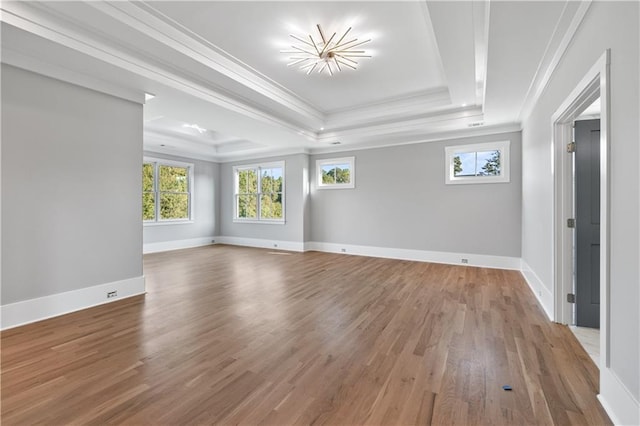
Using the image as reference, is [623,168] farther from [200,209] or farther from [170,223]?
[200,209]

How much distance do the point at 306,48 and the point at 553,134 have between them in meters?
2.82

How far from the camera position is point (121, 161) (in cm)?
361

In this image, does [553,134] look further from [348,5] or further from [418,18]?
[348,5]

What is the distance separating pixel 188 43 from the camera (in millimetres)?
2973

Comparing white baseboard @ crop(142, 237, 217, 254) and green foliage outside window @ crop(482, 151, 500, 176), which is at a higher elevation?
green foliage outside window @ crop(482, 151, 500, 176)

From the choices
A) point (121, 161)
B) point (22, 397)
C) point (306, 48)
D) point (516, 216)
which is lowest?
point (22, 397)

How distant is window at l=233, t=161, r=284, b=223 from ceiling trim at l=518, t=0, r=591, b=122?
5759mm

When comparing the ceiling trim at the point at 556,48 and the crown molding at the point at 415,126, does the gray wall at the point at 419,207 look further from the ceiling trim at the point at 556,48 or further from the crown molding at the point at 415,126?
the ceiling trim at the point at 556,48

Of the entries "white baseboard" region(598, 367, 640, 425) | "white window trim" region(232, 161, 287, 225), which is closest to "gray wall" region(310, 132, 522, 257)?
"white window trim" region(232, 161, 287, 225)

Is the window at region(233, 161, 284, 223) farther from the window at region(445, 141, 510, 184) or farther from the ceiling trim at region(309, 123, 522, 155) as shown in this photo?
the window at region(445, 141, 510, 184)

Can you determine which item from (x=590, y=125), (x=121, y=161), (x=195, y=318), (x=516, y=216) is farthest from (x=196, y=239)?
(x=590, y=125)

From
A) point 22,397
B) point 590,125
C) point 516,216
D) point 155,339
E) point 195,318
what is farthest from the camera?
point 516,216

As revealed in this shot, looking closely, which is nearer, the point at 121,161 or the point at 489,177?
the point at 121,161

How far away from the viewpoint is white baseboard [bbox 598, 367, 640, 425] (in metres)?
1.34
